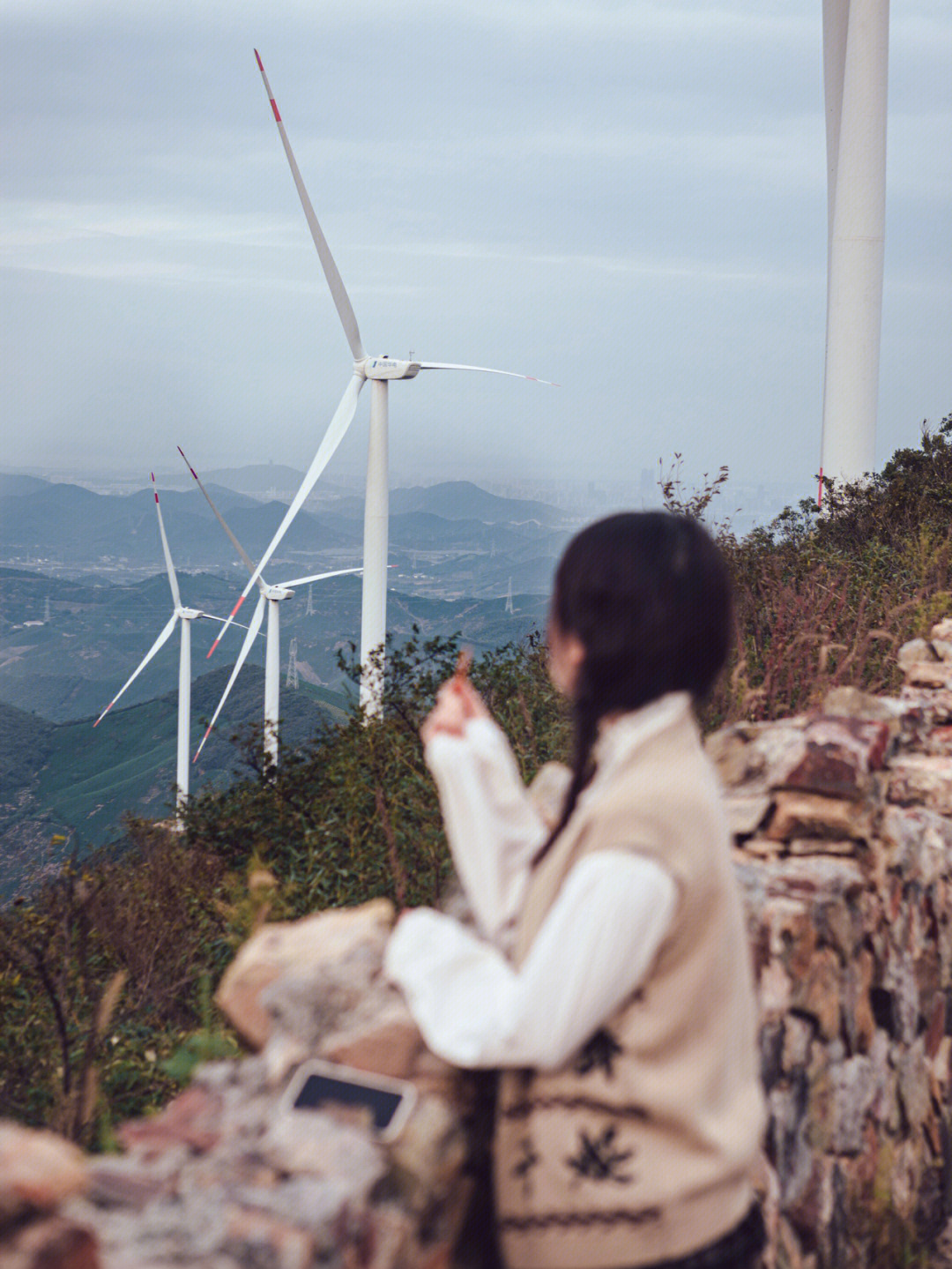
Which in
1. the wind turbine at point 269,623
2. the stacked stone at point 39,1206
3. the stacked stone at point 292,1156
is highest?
the stacked stone at point 39,1206

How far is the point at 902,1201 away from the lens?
4168mm

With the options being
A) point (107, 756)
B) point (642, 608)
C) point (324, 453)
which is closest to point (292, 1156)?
point (642, 608)

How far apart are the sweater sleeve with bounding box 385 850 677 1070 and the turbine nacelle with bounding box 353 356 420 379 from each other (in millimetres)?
24775

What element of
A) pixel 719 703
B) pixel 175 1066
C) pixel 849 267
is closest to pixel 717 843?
pixel 175 1066

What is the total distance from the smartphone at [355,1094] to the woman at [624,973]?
6.8 inches

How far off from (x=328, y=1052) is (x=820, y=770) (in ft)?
8.56

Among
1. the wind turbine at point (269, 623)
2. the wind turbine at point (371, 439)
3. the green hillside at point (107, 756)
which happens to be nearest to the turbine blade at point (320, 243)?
the wind turbine at point (371, 439)

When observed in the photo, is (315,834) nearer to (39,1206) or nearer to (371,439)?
(39,1206)

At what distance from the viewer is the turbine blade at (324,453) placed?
2283cm

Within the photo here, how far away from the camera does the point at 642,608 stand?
2.10m

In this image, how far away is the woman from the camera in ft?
6.44

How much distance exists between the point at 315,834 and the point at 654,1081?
7447mm

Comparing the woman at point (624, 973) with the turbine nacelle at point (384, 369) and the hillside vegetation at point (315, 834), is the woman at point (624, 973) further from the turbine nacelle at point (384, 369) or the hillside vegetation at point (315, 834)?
the turbine nacelle at point (384, 369)

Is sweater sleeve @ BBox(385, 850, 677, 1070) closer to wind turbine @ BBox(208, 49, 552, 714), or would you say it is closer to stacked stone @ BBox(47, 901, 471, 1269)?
stacked stone @ BBox(47, 901, 471, 1269)
